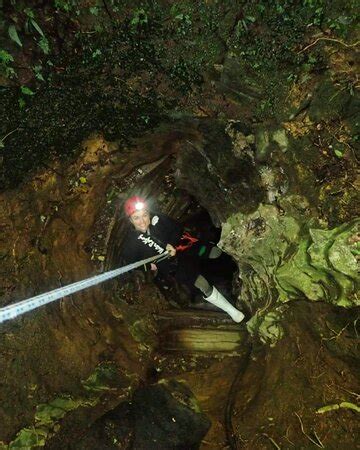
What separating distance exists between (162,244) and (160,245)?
0.03 metres

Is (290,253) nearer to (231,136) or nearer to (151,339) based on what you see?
(231,136)

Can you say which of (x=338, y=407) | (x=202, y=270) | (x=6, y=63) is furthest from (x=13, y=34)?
(x=202, y=270)

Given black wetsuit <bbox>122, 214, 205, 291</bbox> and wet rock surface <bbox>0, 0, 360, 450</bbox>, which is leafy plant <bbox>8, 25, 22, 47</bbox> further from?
black wetsuit <bbox>122, 214, 205, 291</bbox>

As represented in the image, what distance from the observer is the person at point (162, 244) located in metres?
4.27

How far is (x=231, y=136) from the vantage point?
3.63 m

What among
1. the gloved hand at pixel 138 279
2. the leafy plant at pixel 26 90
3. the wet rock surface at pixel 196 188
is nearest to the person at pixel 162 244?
the wet rock surface at pixel 196 188

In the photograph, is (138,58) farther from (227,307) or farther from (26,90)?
(227,307)

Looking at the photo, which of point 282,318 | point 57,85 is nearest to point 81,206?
point 57,85

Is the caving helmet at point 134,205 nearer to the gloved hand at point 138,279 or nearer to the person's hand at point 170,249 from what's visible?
the person's hand at point 170,249

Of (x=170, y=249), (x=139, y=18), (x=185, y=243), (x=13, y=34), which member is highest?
(x=13, y=34)

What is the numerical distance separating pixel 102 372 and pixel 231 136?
301cm

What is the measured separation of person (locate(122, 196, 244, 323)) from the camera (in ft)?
14.0

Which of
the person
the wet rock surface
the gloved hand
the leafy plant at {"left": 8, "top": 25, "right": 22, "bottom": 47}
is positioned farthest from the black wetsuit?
the leafy plant at {"left": 8, "top": 25, "right": 22, "bottom": 47}

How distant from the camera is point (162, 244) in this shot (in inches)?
177
